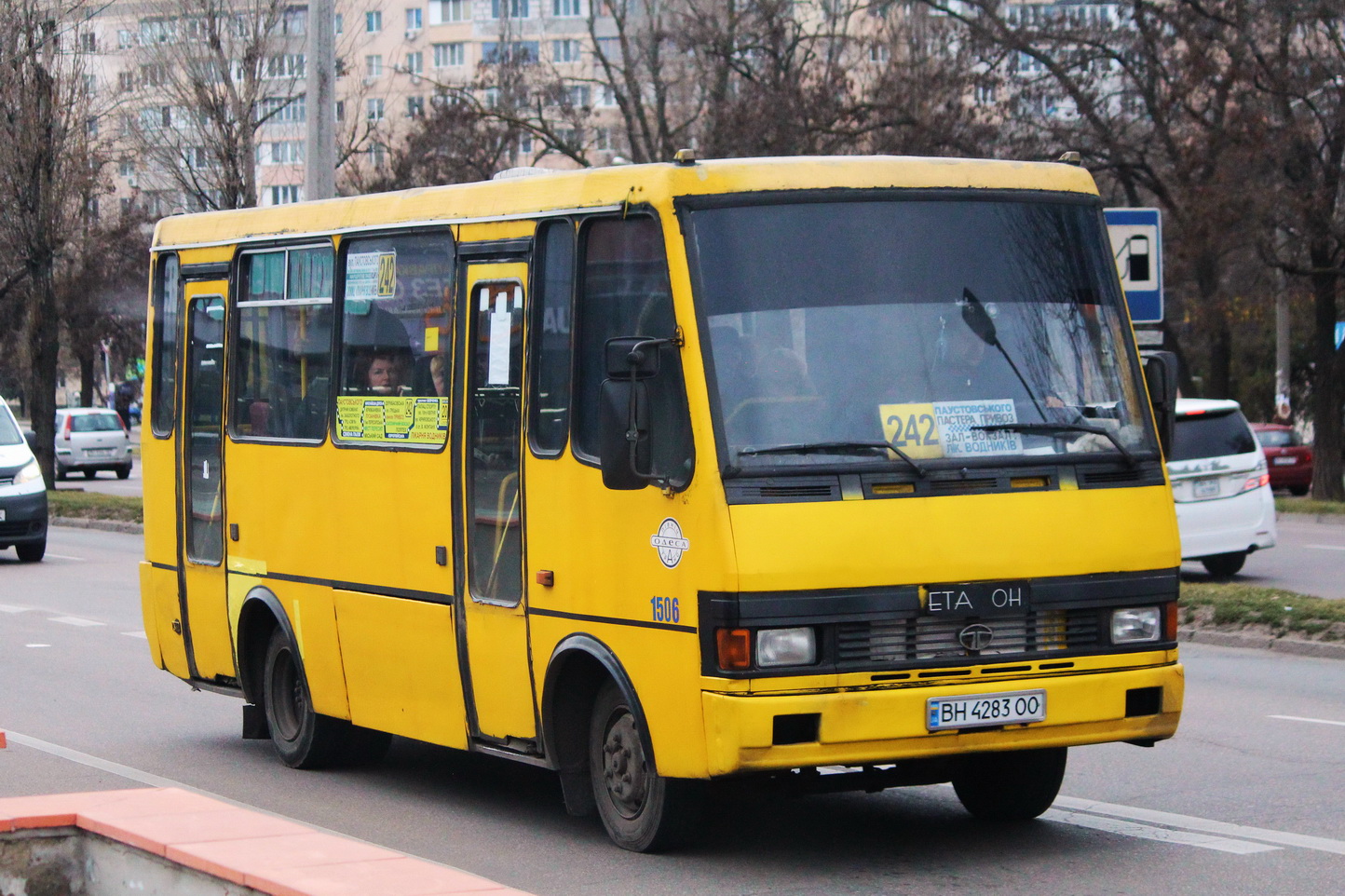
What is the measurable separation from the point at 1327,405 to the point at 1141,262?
779 inches

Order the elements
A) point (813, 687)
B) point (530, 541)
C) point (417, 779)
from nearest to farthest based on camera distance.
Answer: point (813, 687), point (530, 541), point (417, 779)

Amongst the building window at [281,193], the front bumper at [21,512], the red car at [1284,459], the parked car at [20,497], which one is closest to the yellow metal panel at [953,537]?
the parked car at [20,497]

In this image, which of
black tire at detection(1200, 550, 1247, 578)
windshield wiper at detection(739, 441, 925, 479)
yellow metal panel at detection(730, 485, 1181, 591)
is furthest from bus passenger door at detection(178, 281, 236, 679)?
black tire at detection(1200, 550, 1247, 578)

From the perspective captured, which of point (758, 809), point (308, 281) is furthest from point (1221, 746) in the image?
point (308, 281)

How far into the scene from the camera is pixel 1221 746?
1080cm

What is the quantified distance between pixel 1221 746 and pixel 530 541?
14.2 feet

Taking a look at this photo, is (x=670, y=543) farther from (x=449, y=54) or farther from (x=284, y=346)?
(x=449, y=54)

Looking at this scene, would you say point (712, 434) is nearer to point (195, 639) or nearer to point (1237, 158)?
point (195, 639)

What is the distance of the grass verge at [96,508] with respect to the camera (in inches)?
1308

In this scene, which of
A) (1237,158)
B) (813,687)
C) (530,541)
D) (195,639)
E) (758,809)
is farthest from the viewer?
(1237,158)

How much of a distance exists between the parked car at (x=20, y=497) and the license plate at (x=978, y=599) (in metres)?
19.4

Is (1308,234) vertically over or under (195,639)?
over

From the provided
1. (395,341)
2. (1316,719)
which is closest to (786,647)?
(395,341)

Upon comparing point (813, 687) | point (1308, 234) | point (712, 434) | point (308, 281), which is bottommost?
point (813, 687)
